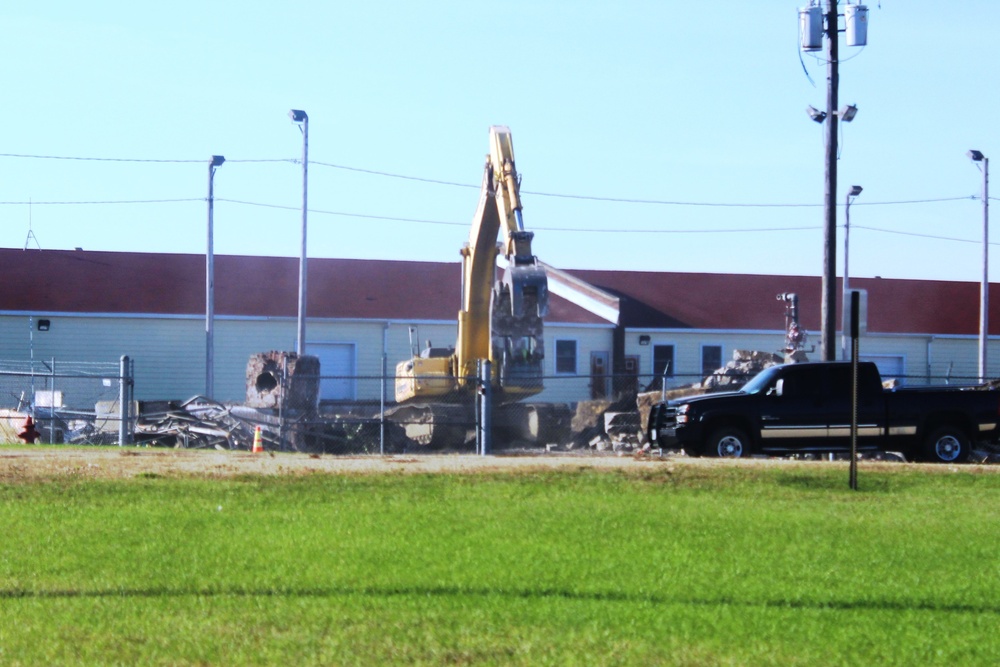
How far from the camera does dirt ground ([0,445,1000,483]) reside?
15109 millimetres

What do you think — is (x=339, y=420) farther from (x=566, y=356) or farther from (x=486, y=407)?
(x=566, y=356)

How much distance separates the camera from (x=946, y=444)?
21141 millimetres

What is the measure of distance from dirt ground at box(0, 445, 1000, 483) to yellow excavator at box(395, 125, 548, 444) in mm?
5201

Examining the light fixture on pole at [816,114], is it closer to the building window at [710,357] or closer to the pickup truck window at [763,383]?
the pickup truck window at [763,383]

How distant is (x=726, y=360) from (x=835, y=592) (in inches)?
1422

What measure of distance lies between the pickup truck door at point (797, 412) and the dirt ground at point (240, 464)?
251 centimetres

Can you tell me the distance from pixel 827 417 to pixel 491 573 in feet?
42.6

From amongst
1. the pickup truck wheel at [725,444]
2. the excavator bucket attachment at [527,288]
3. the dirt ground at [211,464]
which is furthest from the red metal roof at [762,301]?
the dirt ground at [211,464]

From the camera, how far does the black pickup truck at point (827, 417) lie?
20734 millimetres

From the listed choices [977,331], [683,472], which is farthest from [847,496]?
[977,331]

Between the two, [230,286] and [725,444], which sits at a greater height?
[230,286]

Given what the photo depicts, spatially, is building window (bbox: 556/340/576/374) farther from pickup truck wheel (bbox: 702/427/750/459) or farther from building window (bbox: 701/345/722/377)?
pickup truck wheel (bbox: 702/427/750/459)

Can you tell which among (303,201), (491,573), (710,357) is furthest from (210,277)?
(491,573)

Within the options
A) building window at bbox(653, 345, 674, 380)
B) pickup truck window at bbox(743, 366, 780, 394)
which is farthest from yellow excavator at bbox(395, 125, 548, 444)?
building window at bbox(653, 345, 674, 380)
